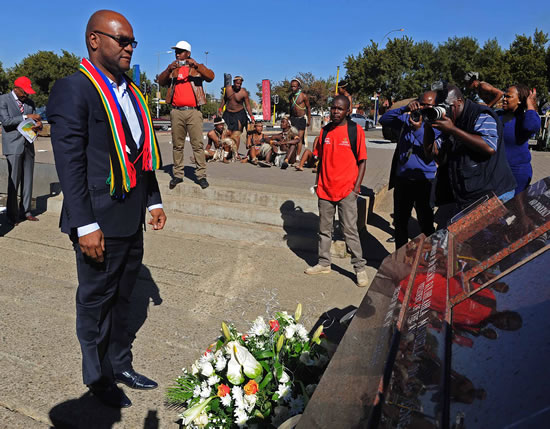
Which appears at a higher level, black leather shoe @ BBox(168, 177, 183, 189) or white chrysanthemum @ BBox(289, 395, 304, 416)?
black leather shoe @ BBox(168, 177, 183, 189)

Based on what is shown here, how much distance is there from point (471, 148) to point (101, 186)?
8.96 ft

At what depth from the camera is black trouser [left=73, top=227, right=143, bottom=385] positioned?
2.49m

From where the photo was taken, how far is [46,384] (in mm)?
2875

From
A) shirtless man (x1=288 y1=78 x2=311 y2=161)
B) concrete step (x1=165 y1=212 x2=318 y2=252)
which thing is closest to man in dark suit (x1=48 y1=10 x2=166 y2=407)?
concrete step (x1=165 y1=212 x2=318 y2=252)

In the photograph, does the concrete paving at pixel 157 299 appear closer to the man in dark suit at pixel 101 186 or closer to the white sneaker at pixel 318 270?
the white sneaker at pixel 318 270

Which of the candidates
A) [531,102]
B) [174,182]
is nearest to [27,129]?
[174,182]

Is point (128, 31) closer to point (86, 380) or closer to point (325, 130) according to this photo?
point (86, 380)

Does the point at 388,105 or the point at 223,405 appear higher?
the point at 388,105

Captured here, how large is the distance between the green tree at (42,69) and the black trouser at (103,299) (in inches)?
1969

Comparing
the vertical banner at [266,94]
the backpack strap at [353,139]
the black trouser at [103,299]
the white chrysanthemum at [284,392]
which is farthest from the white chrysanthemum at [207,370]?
the vertical banner at [266,94]

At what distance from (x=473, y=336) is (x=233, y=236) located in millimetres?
4861

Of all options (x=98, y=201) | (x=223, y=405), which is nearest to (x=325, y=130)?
(x=98, y=201)

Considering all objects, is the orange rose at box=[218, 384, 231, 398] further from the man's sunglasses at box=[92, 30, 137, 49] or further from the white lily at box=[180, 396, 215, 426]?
the man's sunglasses at box=[92, 30, 137, 49]

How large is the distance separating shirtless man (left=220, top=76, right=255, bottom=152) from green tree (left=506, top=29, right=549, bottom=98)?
1260 inches
